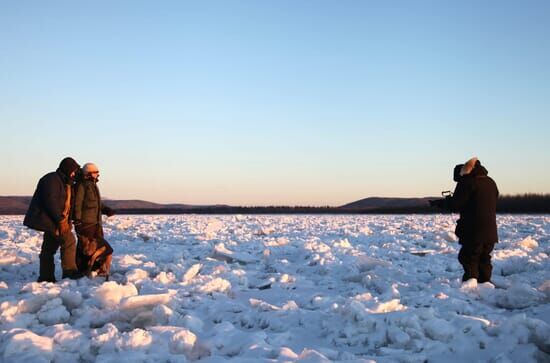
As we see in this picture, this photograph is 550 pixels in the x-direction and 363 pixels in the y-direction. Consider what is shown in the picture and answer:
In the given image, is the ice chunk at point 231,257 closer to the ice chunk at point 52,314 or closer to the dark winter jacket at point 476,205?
the dark winter jacket at point 476,205

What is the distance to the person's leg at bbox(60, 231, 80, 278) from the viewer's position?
679 centimetres

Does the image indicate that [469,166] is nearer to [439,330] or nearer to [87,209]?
[439,330]

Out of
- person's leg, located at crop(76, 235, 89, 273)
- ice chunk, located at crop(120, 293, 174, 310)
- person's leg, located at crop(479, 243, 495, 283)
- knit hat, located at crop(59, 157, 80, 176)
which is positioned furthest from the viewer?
person's leg, located at crop(76, 235, 89, 273)

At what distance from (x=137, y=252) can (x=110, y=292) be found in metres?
4.81

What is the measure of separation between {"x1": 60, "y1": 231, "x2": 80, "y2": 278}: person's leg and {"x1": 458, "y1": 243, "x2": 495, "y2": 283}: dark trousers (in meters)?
5.34

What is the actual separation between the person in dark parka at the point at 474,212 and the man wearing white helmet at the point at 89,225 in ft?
16.2

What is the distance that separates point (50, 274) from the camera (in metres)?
6.66

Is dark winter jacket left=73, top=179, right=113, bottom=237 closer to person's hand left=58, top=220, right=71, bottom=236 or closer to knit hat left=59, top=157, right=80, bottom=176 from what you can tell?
person's hand left=58, top=220, right=71, bottom=236

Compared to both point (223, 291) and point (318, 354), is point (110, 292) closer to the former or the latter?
point (223, 291)

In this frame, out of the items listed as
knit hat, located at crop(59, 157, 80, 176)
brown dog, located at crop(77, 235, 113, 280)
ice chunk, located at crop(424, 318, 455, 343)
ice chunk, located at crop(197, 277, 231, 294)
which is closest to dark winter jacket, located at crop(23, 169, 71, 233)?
knit hat, located at crop(59, 157, 80, 176)

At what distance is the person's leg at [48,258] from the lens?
21.7 ft

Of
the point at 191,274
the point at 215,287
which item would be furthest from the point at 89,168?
the point at 215,287

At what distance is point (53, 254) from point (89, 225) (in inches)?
24.2

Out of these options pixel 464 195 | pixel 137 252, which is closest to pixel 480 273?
pixel 464 195
